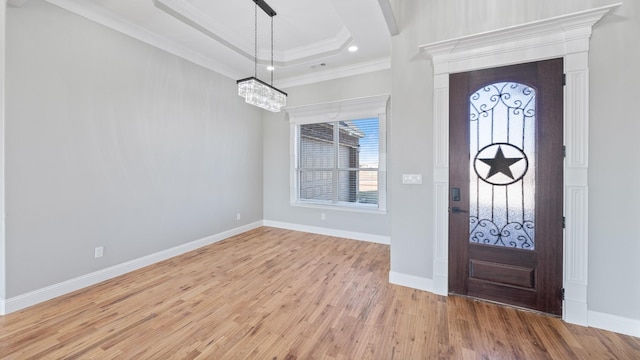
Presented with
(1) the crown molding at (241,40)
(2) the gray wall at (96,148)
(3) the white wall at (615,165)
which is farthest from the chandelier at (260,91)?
(3) the white wall at (615,165)

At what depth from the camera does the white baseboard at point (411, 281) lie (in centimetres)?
269

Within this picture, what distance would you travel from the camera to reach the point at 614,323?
202 centimetres

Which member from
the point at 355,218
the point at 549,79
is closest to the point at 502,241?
the point at 549,79

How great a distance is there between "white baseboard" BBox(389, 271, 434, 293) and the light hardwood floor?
8cm

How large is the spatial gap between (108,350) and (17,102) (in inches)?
94.8

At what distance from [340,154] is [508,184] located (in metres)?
3.02

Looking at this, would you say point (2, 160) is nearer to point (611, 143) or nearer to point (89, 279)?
point (89, 279)

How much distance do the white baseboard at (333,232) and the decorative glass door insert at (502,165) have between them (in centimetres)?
199

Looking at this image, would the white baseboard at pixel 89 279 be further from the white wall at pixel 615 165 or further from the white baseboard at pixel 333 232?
the white wall at pixel 615 165

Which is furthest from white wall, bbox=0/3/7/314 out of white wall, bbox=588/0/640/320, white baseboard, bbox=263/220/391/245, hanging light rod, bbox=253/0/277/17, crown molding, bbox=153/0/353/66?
white wall, bbox=588/0/640/320

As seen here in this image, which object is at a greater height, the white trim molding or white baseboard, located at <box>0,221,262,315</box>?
the white trim molding

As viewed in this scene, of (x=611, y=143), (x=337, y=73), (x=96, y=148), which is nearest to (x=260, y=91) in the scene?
(x=96, y=148)

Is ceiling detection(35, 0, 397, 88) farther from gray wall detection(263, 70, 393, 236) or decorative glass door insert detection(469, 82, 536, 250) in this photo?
decorative glass door insert detection(469, 82, 536, 250)

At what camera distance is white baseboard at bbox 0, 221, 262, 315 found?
2295 millimetres
